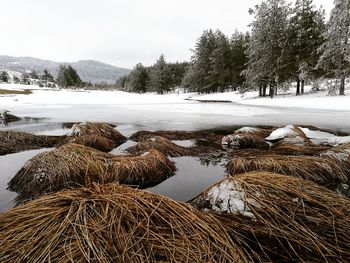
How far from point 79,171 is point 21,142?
3116mm

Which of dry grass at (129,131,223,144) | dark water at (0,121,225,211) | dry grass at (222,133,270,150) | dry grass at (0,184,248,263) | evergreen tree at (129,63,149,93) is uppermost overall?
evergreen tree at (129,63,149,93)

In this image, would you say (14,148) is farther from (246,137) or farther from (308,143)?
(308,143)

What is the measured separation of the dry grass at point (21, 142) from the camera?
5.23 meters

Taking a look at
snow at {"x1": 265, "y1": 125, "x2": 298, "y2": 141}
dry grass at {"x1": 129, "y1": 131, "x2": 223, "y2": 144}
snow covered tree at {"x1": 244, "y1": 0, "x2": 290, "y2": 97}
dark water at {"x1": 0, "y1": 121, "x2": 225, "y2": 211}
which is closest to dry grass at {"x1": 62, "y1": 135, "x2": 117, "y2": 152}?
dark water at {"x1": 0, "y1": 121, "x2": 225, "y2": 211}

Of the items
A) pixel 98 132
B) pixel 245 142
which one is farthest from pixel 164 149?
pixel 98 132

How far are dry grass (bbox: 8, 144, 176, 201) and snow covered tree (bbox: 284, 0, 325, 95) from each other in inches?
1058

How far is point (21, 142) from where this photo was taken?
5.66 m

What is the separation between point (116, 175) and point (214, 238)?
2.04m

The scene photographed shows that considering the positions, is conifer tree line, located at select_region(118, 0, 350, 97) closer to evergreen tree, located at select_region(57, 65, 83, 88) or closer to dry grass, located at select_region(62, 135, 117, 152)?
dry grass, located at select_region(62, 135, 117, 152)

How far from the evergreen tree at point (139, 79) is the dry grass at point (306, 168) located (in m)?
69.2

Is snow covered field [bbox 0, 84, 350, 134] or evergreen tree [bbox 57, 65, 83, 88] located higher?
evergreen tree [bbox 57, 65, 83, 88]

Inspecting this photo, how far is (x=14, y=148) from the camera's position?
527 centimetres

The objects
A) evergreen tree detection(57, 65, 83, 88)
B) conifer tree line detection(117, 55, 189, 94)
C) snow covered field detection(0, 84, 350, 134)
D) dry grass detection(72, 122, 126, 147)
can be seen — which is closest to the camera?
dry grass detection(72, 122, 126, 147)

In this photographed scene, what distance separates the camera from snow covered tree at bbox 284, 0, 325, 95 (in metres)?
26.9
